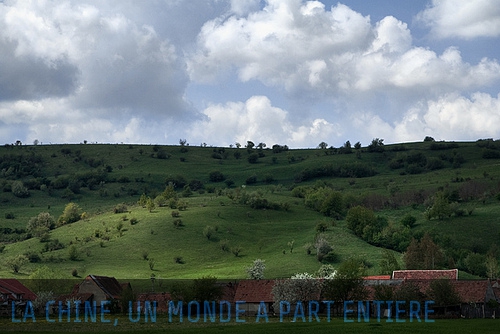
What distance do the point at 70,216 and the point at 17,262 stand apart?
42.9 m

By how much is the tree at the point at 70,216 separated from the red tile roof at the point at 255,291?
273ft

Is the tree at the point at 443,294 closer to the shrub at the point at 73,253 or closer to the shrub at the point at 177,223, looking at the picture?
the shrub at the point at 73,253

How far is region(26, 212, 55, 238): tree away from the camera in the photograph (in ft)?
548

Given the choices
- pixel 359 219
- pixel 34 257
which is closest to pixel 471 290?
pixel 359 219

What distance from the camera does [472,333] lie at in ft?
174

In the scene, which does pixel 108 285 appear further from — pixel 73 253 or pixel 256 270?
pixel 73 253

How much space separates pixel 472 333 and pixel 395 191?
145417 mm

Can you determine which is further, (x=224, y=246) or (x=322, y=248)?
(x=224, y=246)

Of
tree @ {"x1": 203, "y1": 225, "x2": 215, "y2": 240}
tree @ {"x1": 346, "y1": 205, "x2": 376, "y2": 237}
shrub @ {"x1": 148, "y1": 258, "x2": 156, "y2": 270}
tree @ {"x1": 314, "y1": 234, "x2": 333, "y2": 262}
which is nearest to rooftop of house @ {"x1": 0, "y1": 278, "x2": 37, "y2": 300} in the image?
shrub @ {"x1": 148, "y1": 258, "x2": 156, "y2": 270}

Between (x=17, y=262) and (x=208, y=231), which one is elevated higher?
(x=208, y=231)

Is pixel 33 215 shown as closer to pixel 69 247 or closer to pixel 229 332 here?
pixel 69 247

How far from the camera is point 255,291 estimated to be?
337ft

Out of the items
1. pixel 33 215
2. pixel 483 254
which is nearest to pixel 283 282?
pixel 483 254

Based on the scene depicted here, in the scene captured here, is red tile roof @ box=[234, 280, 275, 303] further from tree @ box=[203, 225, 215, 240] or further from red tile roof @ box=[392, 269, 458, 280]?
tree @ box=[203, 225, 215, 240]
